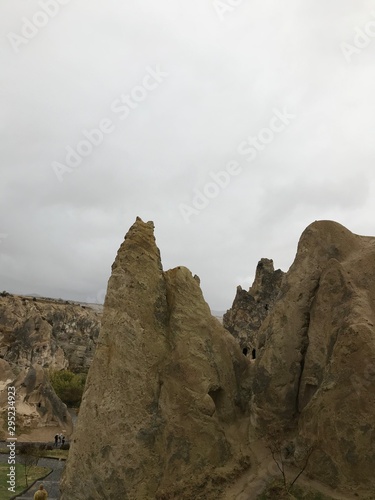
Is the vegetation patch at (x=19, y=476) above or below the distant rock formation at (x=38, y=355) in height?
below

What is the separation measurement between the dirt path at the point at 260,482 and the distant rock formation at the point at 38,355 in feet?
93.9

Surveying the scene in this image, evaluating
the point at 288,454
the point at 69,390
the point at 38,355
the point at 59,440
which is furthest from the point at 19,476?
the point at 38,355

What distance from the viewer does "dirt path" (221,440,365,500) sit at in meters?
12.4

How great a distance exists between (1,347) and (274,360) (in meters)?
61.7

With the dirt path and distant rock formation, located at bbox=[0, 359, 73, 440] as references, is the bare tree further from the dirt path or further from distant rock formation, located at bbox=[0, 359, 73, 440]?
distant rock formation, located at bbox=[0, 359, 73, 440]

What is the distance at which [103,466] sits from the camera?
12812mm

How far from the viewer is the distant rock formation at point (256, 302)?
178 ft

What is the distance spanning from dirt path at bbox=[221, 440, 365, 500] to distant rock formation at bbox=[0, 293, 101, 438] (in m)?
28.6

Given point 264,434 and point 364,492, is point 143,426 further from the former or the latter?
point 364,492

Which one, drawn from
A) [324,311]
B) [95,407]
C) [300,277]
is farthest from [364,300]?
[95,407]

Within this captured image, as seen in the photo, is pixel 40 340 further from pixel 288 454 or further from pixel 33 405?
pixel 288 454

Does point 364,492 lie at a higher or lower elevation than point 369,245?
lower

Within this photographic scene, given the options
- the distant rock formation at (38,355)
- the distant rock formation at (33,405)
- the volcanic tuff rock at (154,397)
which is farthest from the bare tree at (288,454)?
the distant rock formation at (38,355)

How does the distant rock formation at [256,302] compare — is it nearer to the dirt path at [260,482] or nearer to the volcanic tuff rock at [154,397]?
the volcanic tuff rock at [154,397]
